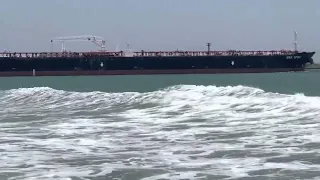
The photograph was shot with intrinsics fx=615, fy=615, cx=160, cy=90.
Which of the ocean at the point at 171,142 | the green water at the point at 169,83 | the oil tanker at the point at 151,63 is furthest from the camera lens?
the oil tanker at the point at 151,63

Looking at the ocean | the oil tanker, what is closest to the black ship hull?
the oil tanker

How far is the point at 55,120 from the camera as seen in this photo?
23047 millimetres

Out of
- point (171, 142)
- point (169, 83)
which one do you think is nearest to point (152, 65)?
point (169, 83)

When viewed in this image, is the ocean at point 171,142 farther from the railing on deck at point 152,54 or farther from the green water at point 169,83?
the railing on deck at point 152,54

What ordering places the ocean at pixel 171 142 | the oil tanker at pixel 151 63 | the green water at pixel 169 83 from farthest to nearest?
1. the oil tanker at pixel 151 63
2. the green water at pixel 169 83
3. the ocean at pixel 171 142

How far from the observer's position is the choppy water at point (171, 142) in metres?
12.1

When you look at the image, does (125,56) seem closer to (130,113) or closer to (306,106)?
(130,113)

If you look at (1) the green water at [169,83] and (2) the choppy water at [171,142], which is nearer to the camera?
(2) the choppy water at [171,142]

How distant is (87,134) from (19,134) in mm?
2075

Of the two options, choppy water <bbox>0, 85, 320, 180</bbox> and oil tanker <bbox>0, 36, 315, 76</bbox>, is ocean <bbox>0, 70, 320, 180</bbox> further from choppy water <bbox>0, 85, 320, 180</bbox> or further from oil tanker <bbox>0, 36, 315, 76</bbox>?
oil tanker <bbox>0, 36, 315, 76</bbox>

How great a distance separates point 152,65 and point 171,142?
6063 centimetres

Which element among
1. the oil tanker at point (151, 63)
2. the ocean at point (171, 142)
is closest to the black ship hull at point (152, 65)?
the oil tanker at point (151, 63)

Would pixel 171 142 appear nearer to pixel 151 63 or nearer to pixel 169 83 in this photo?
pixel 169 83

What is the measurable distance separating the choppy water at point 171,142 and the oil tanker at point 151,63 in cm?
4845
